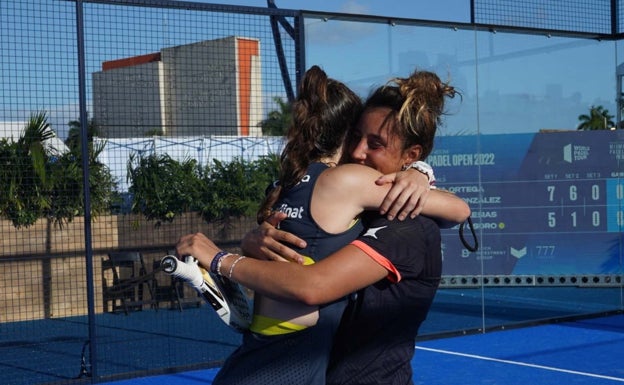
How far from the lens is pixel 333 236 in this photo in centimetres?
272

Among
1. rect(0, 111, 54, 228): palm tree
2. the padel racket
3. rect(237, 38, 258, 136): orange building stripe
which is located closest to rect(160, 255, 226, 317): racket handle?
the padel racket

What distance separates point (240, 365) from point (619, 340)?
7506 millimetres

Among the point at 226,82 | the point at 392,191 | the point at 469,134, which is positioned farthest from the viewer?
the point at 469,134

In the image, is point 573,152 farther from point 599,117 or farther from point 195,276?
point 195,276

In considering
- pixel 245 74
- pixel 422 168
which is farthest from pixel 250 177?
pixel 422 168

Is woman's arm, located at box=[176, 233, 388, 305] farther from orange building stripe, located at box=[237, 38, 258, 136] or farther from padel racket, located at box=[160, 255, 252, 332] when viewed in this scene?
orange building stripe, located at box=[237, 38, 258, 136]

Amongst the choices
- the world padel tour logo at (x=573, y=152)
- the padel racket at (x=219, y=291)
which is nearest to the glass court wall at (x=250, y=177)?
the world padel tour logo at (x=573, y=152)

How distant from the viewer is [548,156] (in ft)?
35.7

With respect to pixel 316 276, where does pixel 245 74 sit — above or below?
above

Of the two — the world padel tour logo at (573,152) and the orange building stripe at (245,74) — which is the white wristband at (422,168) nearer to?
the orange building stripe at (245,74)

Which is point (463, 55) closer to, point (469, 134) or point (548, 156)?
point (469, 134)

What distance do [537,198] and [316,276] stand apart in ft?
28.4

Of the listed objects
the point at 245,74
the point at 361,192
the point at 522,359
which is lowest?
the point at 522,359

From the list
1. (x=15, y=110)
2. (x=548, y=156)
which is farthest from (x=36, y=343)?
(x=548, y=156)
